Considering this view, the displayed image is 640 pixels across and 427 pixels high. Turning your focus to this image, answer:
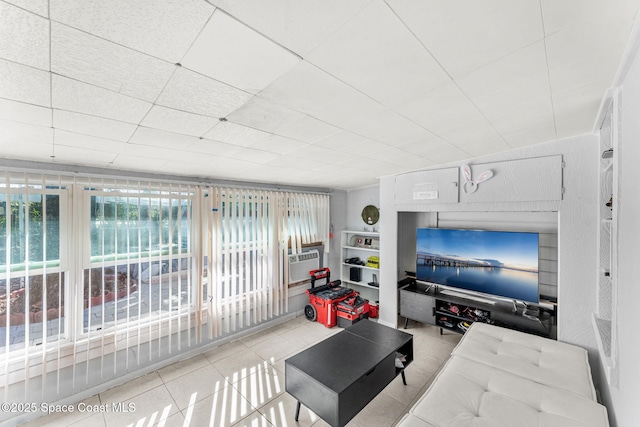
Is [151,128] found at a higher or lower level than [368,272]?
higher

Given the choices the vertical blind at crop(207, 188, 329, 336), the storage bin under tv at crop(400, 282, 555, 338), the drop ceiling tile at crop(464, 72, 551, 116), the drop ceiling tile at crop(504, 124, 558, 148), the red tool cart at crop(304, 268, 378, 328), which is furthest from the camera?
the red tool cart at crop(304, 268, 378, 328)

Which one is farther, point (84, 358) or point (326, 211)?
point (326, 211)

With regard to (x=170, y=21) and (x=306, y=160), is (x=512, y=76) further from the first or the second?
(x=306, y=160)

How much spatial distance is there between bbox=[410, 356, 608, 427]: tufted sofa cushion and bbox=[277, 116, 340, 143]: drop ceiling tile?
1.93m

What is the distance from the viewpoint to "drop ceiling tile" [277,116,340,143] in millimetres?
1733

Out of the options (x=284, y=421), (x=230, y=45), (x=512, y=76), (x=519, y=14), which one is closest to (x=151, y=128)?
(x=230, y=45)

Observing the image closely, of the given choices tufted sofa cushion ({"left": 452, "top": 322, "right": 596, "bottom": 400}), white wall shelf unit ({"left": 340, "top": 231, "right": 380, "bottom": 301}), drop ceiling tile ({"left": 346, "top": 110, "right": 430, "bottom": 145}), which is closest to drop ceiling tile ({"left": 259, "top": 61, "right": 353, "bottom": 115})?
drop ceiling tile ({"left": 346, "top": 110, "right": 430, "bottom": 145})

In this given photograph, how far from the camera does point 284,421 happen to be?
7.61 ft

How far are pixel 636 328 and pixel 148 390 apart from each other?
12.3 feet

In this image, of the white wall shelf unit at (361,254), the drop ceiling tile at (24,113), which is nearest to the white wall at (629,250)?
the drop ceiling tile at (24,113)

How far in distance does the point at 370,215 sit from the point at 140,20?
440 cm

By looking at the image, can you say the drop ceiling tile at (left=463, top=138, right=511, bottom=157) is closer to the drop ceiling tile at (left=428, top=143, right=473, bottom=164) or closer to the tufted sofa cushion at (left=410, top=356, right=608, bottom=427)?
the drop ceiling tile at (left=428, top=143, right=473, bottom=164)

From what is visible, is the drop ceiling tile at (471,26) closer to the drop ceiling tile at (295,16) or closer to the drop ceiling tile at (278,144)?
the drop ceiling tile at (295,16)

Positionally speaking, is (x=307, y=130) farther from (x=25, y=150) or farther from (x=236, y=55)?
(x=25, y=150)
